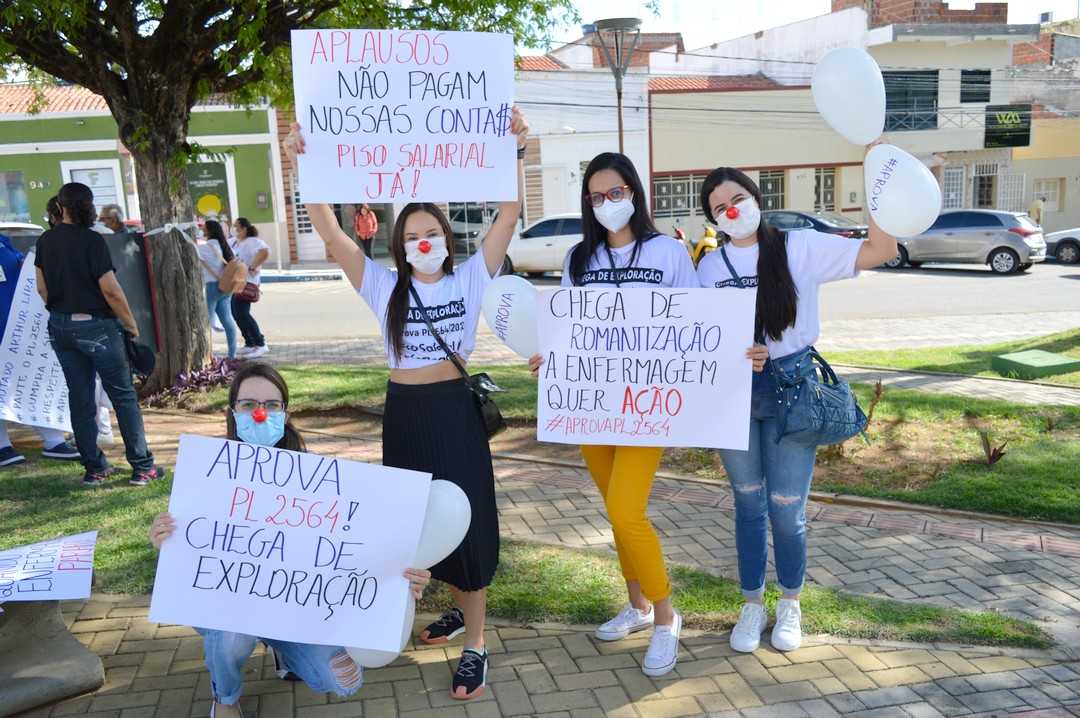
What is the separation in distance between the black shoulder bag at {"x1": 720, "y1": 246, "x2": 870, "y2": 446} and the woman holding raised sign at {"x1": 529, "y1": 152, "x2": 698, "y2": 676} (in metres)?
0.32

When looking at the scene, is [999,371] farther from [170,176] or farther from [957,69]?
[957,69]

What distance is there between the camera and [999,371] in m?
9.23

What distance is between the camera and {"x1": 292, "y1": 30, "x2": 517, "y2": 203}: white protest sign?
369 cm

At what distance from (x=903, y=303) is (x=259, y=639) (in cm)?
1517

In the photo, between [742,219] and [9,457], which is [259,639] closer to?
[742,219]

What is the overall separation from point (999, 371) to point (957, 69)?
28.3m

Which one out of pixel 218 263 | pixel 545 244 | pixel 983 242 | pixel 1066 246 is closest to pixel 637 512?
pixel 218 263

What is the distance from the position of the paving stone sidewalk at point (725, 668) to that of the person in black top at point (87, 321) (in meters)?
1.83

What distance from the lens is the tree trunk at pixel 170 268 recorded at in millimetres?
8375

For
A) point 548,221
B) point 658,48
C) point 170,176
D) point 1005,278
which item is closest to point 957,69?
point 658,48

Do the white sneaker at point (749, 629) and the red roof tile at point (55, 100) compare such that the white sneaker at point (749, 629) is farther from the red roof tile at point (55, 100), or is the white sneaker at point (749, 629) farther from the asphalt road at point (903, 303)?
the red roof tile at point (55, 100)

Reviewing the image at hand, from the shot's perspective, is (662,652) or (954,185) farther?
(954,185)

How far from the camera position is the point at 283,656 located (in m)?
3.26

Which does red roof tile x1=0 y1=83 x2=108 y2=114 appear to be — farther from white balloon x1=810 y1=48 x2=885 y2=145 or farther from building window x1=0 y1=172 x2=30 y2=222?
white balloon x1=810 y1=48 x2=885 y2=145
